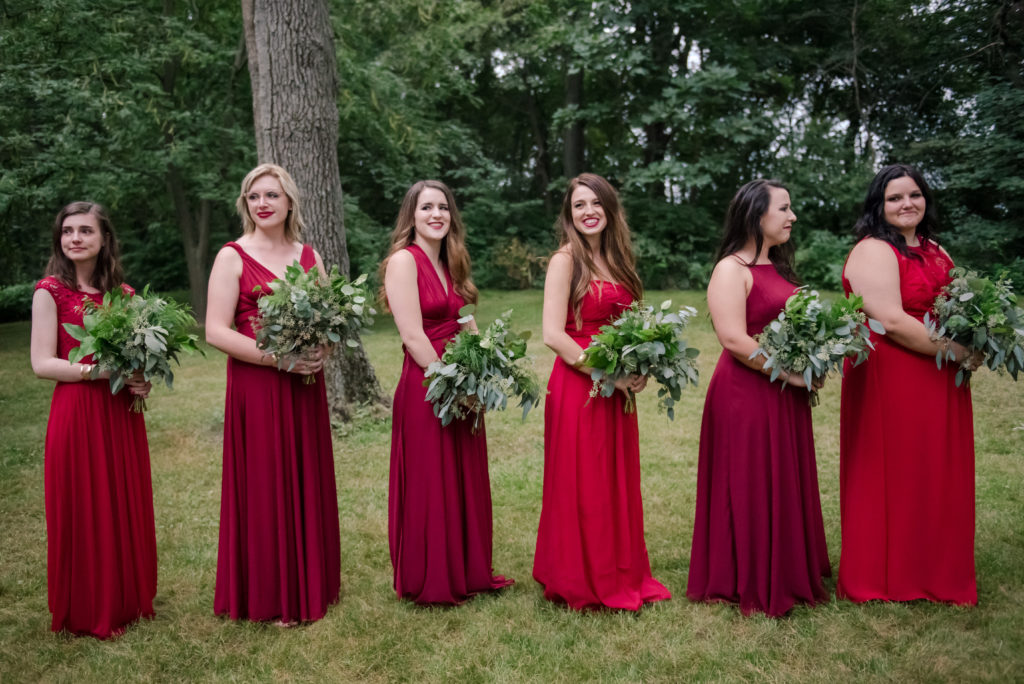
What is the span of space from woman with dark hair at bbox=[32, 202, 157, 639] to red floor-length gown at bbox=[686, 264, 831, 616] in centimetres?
368

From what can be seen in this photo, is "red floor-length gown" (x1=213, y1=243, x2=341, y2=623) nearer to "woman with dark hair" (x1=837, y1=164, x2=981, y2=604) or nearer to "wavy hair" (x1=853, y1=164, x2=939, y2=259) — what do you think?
"woman with dark hair" (x1=837, y1=164, x2=981, y2=604)

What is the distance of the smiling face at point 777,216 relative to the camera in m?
4.63

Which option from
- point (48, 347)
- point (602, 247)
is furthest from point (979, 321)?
point (48, 347)

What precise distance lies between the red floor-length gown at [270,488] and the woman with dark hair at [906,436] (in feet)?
11.4

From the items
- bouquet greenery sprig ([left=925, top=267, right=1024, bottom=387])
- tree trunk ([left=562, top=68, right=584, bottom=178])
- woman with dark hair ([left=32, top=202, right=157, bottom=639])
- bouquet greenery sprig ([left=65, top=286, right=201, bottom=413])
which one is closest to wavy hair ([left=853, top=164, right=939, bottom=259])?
bouquet greenery sprig ([left=925, top=267, right=1024, bottom=387])

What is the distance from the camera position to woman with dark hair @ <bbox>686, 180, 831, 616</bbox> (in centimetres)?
465

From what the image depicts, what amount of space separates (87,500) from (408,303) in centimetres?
229

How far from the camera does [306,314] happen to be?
14.1 ft

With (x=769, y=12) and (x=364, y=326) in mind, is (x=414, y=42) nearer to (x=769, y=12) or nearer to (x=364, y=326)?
(x=769, y=12)

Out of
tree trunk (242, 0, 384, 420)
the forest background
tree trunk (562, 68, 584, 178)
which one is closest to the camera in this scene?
tree trunk (242, 0, 384, 420)

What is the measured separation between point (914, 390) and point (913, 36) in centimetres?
1829

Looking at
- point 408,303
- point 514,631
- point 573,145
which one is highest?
point 573,145

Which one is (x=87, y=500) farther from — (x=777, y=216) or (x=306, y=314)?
(x=777, y=216)

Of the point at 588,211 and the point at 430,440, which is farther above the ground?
the point at 588,211
